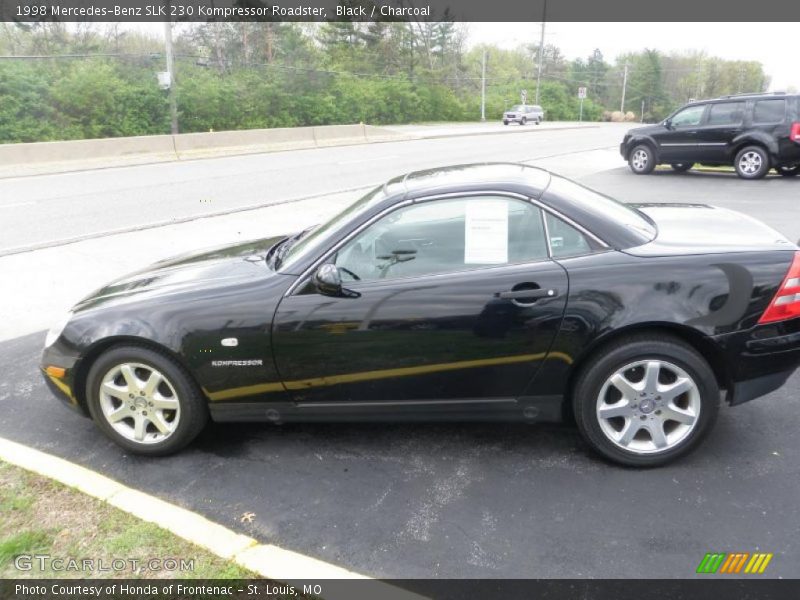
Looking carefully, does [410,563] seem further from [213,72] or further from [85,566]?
[213,72]

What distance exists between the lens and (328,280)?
10.5 feet

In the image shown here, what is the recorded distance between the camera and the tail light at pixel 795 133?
508 inches

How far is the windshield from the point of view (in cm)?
345

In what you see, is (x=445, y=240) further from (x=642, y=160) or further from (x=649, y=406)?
(x=642, y=160)

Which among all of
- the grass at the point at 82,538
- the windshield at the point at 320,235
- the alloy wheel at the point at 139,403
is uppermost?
the windshield at the point at 320,235

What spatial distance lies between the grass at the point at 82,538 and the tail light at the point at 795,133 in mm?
14095

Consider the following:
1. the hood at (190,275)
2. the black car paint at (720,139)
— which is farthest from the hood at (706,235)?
the black car paint at (720,139)

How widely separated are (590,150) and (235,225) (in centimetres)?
1611

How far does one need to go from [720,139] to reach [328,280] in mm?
13342

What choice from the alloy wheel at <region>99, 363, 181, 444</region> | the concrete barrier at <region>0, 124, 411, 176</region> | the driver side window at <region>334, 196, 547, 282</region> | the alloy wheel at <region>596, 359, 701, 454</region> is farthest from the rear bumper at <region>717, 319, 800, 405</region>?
the concrete barrier at <region>0, 124, 411, 176</region>

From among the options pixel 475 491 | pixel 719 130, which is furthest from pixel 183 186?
pixel 475 491

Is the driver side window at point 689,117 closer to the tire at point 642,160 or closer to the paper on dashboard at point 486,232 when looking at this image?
the tire at point 642,160

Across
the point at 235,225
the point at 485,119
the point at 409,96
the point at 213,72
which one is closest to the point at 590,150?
the point at 235,225

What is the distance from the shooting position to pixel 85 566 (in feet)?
8.80
